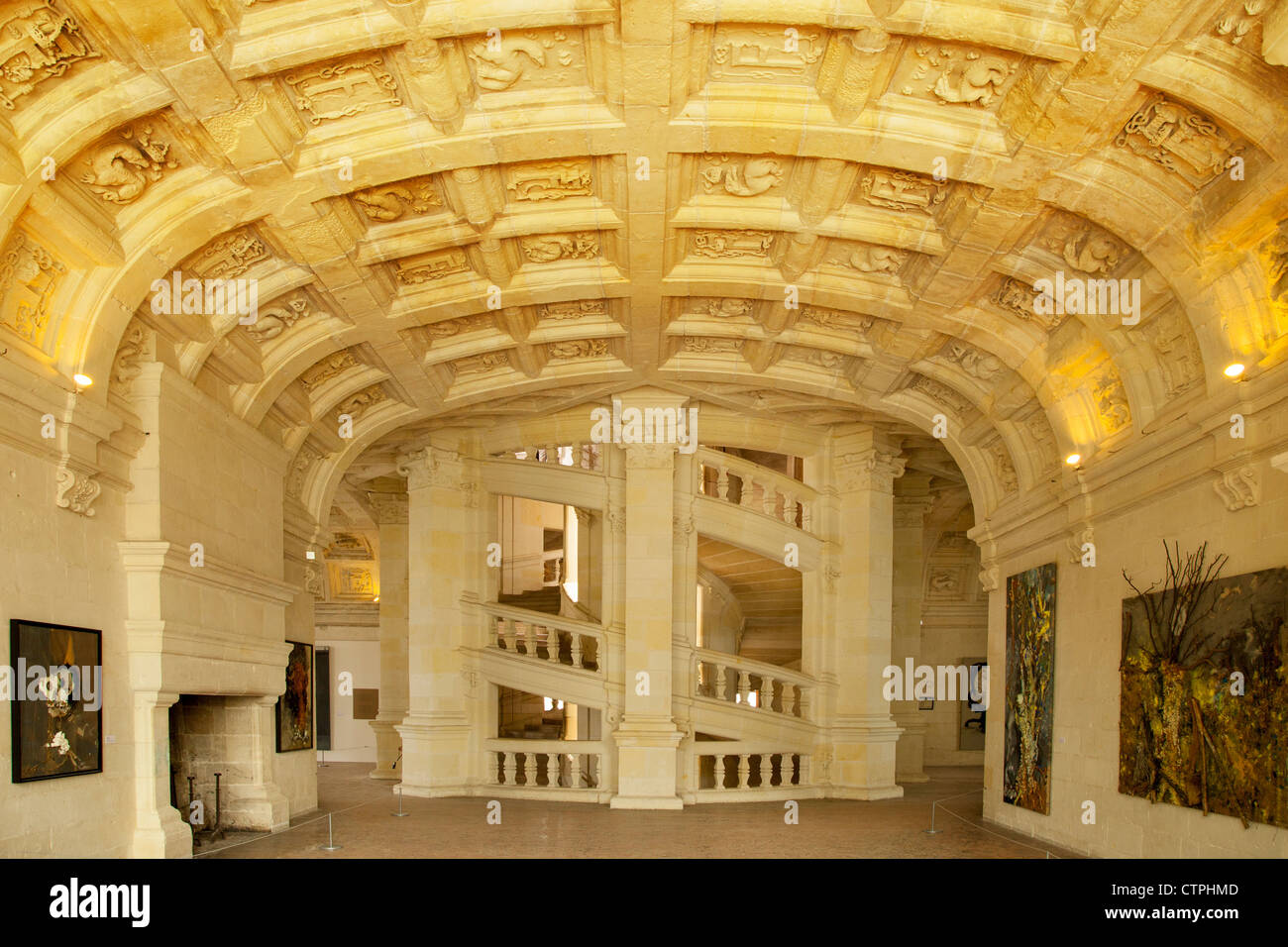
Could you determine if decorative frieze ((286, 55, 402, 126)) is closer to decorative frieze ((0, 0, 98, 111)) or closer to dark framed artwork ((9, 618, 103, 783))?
decorative frieze ((0, 0, 98, 111))

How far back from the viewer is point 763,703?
18.6m

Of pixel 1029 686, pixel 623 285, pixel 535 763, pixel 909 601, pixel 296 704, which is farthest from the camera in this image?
pixel 909 601

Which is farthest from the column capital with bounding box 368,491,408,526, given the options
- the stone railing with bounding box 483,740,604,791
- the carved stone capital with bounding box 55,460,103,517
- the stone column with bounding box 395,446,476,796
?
the carved stone capital with bounding box 55,460,103,517

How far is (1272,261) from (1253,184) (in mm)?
795

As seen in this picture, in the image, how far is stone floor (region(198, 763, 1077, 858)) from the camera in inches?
485

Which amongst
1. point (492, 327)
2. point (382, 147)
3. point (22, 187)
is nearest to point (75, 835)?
point (22, 187)

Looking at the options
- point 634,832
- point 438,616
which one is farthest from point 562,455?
point 634,832

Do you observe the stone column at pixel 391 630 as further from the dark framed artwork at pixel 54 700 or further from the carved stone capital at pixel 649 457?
the dark framed artwork at pixel 54 700

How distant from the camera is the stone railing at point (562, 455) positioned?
1892cm

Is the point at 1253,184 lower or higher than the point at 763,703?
higher

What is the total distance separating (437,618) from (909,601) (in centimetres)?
942

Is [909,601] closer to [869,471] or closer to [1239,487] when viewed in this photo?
[869,471]

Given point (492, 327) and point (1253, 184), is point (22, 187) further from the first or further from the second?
point (1253, 184)

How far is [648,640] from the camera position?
1756 centimetres
